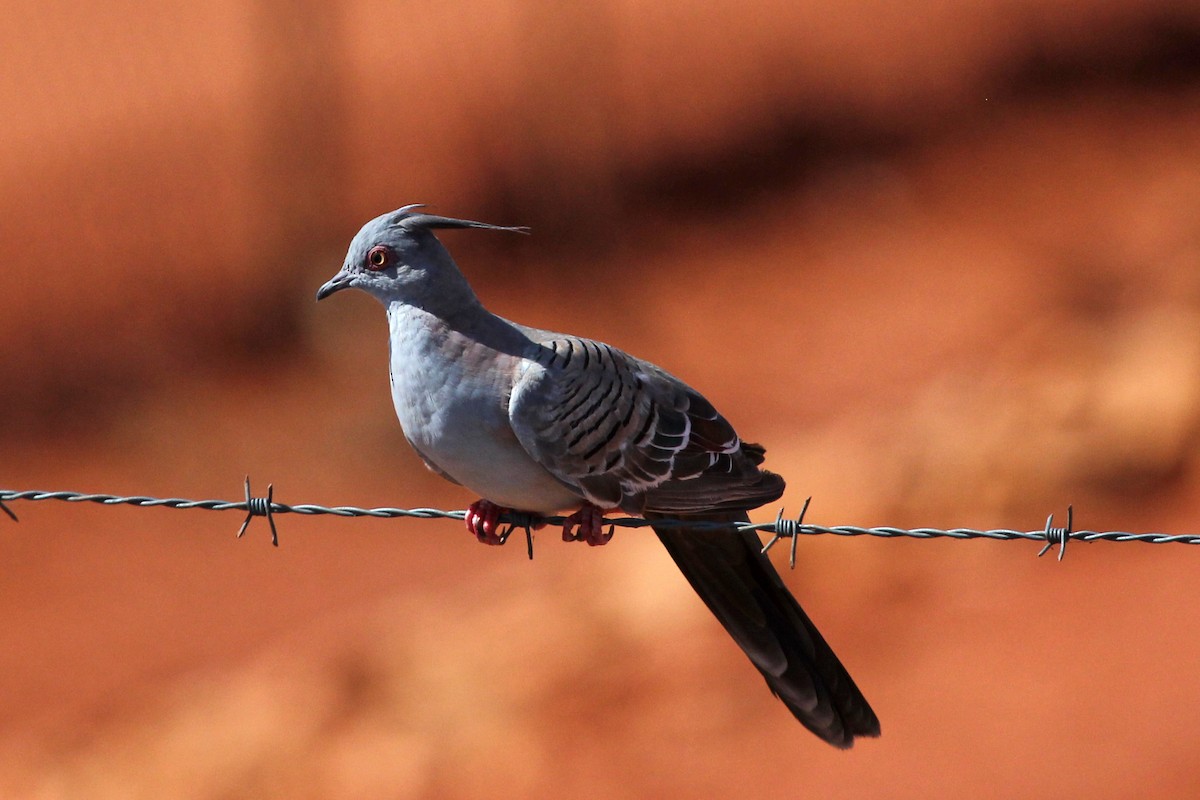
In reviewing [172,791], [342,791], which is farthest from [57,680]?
[342,791]

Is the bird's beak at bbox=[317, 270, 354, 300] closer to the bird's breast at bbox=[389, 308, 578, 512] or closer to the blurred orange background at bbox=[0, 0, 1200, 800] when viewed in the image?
the bird's breast at bbox=[389, 308, 578, 512]

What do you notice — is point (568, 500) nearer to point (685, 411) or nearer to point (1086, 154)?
point (685, 411)

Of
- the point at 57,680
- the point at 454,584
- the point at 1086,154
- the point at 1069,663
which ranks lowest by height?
the point at 57,680

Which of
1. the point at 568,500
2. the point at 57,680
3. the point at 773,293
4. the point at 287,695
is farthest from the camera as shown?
the point at 773,293

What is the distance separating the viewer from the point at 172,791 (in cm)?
927

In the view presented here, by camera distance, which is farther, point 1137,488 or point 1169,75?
point 1169,75

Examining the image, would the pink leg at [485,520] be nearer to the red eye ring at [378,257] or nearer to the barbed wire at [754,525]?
the barbed wire at [754,525]

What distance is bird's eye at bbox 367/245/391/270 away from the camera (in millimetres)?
4848

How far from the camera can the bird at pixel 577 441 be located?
4590 mm

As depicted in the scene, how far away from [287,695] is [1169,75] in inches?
471

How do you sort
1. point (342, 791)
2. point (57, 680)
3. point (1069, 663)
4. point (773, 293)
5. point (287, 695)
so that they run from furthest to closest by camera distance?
1. point (773, 293)
2. point (57, 680)
3. point (287, 695)
4. point (342, 791)
5. point (1069, 663)

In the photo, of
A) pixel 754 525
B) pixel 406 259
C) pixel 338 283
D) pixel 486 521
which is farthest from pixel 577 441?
pixel 338 283

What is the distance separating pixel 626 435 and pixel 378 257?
43.3 inches

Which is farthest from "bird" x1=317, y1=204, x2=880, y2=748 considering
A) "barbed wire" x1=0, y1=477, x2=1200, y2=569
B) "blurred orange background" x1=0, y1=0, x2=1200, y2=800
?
"blurred orange background" x1=0, y1=0, x2=1200, y2=800
